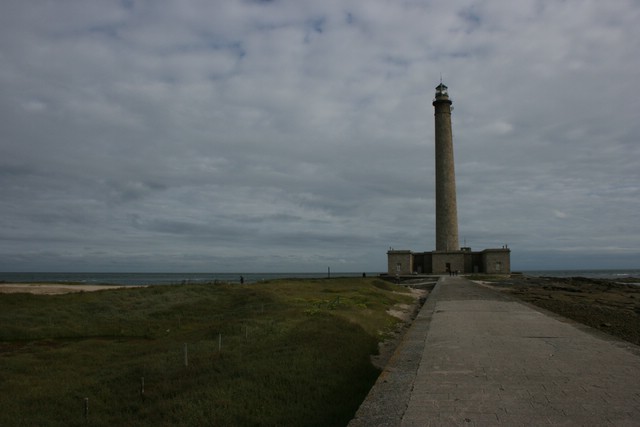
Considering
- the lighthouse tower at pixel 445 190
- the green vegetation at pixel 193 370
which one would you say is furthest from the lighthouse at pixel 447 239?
the green vegetation at pixel 193 370

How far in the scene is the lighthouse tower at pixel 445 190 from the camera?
201 ft

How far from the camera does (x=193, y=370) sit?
422 inches

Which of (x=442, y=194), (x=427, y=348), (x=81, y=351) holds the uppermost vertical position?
(x=442, y=194)

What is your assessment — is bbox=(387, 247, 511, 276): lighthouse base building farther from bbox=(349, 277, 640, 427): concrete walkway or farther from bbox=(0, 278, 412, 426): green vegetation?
bbox=(349, 277, 640, 427): concrete walkway

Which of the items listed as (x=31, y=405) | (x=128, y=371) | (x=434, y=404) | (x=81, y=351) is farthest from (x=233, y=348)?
(x=434, y=404)

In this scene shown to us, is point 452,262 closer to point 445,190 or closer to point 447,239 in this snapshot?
point 447,239

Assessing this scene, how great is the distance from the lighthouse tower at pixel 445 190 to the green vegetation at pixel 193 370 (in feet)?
136

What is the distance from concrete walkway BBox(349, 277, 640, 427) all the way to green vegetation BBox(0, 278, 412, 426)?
50.8 inches

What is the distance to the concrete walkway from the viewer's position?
5914mm

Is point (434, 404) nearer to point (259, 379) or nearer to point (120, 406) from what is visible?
point (259, 379)

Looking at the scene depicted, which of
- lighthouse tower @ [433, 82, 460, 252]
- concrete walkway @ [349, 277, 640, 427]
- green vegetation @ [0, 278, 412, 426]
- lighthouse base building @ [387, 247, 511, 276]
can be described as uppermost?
lighthouse tower @ [433, 82, 460, 252]

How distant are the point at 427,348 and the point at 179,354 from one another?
654cm

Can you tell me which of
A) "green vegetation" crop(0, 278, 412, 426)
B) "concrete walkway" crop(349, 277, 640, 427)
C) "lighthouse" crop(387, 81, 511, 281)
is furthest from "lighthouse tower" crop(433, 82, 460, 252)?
"concrete walkway" crop(349, 277, 640, 427)

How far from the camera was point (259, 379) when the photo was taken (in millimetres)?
9359
